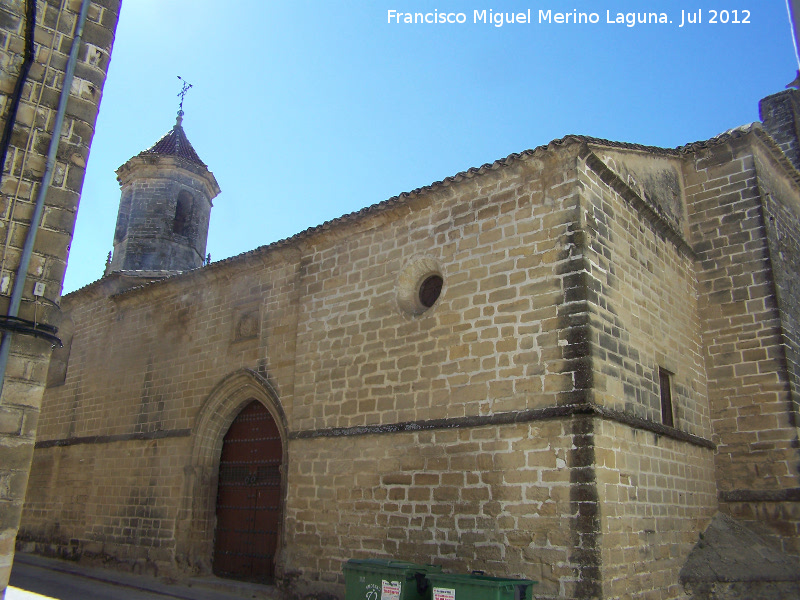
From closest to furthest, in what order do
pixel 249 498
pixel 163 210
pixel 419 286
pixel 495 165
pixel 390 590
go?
pixel 390 590
pixel 495 165
pixel 419 286
pixel 249 498
pixel 163 210

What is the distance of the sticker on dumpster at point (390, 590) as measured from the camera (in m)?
5.71

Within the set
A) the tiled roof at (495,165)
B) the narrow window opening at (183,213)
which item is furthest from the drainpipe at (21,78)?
the narrow window opening at (183,213)

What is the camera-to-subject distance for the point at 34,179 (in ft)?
15.1

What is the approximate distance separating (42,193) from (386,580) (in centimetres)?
424

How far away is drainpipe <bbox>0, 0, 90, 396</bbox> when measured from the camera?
4.26m

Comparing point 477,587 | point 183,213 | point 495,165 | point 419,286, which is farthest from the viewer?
point 183,213

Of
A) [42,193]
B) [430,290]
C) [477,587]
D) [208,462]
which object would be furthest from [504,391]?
[208,462]

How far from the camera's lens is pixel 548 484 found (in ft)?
19.6

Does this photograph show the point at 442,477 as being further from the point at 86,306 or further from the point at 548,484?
the point at 86,306

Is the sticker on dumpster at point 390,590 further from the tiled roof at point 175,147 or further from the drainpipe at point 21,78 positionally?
the tiled roof at point 175,147

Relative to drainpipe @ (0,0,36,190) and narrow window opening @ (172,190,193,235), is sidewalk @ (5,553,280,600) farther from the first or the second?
narrow window opening @ (172,190,193,235)

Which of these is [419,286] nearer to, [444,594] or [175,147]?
[444,594]

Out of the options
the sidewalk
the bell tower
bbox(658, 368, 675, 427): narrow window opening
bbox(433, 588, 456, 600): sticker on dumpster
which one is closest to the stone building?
bbox(433, 588, 456, 600): sticker on dumpster

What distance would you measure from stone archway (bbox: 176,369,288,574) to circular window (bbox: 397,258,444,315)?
2.55 m
